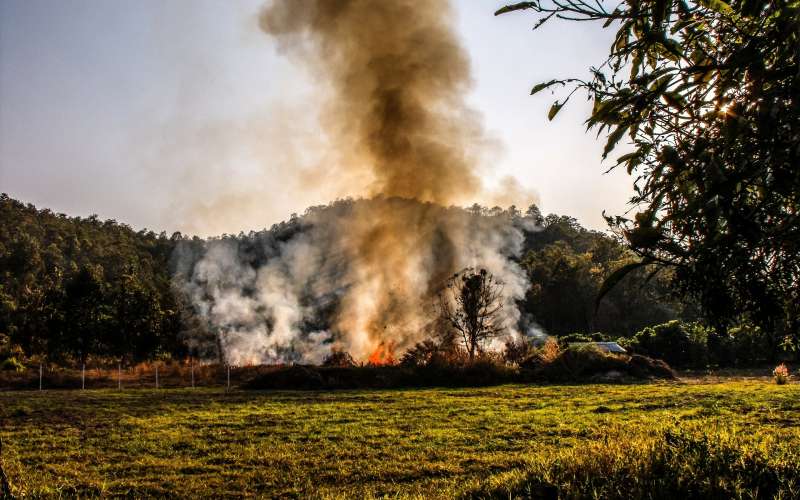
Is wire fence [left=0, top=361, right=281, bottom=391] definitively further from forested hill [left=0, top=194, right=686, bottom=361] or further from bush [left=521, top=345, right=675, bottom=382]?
bush [left=521, top=345, right=675, bottom=382]

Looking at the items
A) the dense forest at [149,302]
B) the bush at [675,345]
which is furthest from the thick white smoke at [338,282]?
the bush at [675,345]

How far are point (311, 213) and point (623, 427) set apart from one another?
4654cm

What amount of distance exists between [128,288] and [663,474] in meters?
50.4

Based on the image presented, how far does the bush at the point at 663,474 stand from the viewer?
17.8ft

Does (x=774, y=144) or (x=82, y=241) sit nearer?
(x=774, y=144)

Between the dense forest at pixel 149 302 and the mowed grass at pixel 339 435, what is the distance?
11688 millimetres

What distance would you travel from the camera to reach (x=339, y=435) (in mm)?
13008

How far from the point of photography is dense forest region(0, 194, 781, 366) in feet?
139

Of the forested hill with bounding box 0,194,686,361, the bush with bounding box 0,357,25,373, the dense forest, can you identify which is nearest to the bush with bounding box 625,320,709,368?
the dense forest

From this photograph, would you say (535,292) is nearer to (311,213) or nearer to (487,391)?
(311,213)

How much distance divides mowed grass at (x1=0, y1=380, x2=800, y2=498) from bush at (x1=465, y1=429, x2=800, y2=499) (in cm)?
55

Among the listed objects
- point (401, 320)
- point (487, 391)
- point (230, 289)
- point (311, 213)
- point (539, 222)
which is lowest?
point (487, 391)

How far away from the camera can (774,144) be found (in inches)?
159

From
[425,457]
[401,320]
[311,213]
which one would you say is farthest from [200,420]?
[311,213]
